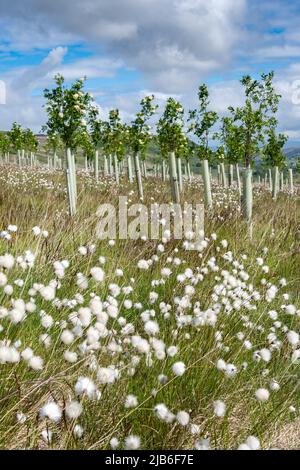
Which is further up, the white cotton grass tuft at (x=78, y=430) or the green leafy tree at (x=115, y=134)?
the green leafy tree at (x=115, y=134)

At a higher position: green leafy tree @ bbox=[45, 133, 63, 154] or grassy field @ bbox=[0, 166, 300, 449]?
green leafy tree @ bbox=[45, 133, 63, 154]

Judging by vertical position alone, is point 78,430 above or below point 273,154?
below

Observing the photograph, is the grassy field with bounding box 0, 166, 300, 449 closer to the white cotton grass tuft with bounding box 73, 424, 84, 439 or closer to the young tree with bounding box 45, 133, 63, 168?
the white cotton grass tuft with bounding box 73, 424, 84, 439

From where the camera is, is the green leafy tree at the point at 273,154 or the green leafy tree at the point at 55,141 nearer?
the green leafy tree at the point at 273,154

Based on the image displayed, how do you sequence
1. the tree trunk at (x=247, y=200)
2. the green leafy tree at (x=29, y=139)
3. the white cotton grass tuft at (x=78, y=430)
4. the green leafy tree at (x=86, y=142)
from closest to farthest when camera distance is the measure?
the white cotton grass tuft at (x=78, y=430), the tree trunk at (x=247, y=200), the green leafy tree at (x=86, y=142), the green leafy tree at (x=29, y=139)

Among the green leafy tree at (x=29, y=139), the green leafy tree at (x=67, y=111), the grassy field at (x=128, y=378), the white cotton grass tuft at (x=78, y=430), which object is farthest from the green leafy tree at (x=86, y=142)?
the green leafy tree at (x=29, y=139)

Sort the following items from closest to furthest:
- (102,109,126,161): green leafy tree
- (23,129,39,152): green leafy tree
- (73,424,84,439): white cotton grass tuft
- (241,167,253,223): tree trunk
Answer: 1. (73,424,84,439): white cotton grass tuft
2. (241,167,253,223): tree trunk
3. (102,109,126,161): green leafy tree
4. (23,129,39,152): green leafy tree

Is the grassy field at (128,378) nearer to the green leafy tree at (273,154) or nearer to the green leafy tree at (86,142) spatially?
the green leafy tree at (86,142)

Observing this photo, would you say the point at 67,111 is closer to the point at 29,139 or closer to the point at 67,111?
the point at 67,111

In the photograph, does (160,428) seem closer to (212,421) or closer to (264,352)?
(212,421)

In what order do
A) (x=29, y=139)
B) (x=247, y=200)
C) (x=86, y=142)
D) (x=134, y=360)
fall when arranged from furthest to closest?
(x=29, y=139), (x=86, y=142), (x=247, y=200), (x=134, y=360)

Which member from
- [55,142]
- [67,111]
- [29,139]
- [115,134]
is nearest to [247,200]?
[67,111]

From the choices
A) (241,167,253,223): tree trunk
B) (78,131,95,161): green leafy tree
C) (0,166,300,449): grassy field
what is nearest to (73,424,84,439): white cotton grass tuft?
(0,166,300,449): grassy field

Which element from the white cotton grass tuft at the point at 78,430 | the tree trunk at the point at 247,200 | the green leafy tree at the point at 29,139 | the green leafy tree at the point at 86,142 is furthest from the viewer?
the green leafy tree at the point at 29,139
